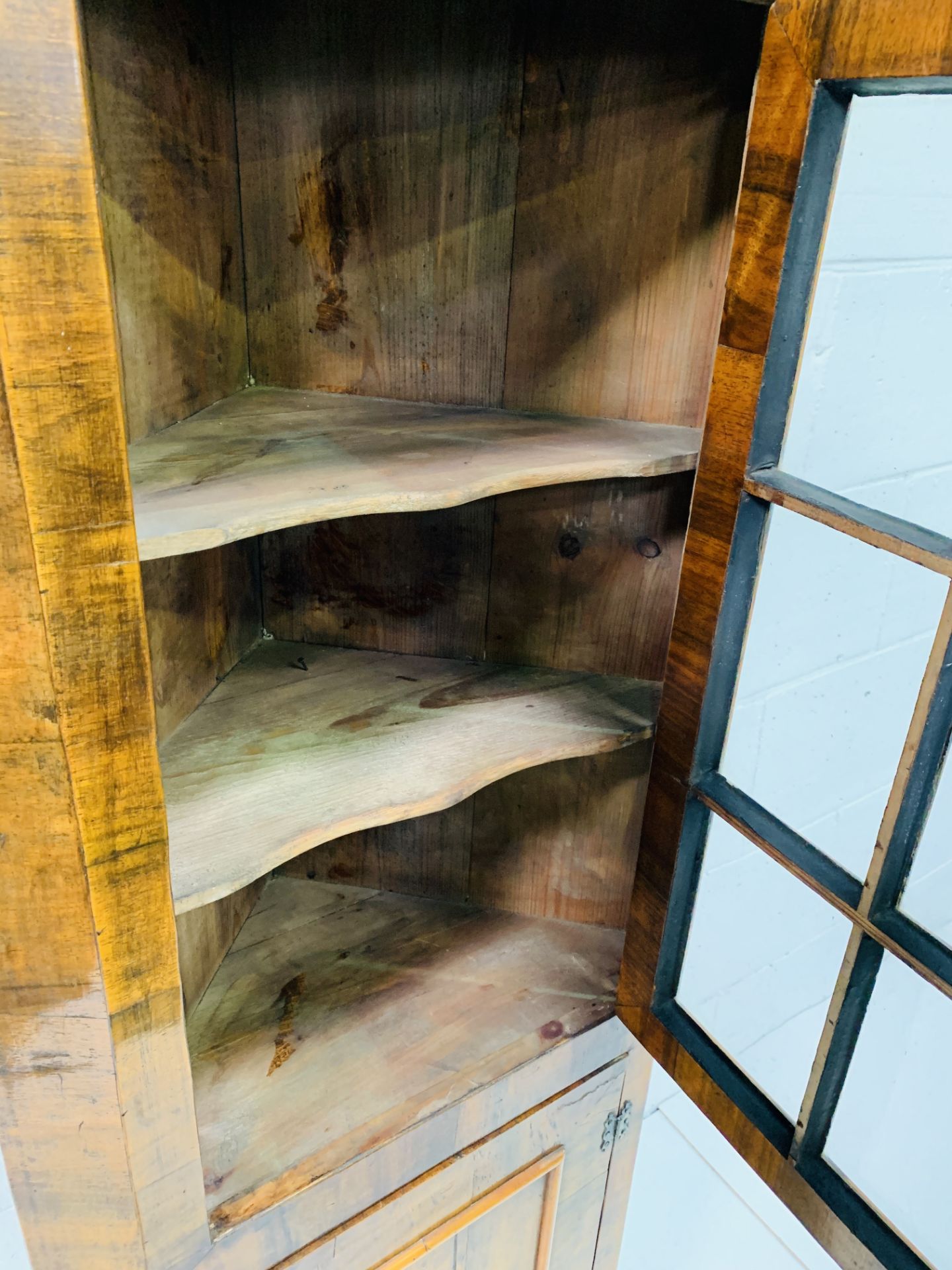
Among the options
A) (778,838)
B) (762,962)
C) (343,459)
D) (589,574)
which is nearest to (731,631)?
(778,838)

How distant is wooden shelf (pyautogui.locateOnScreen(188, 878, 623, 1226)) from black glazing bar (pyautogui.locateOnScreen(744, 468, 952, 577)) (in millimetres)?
856

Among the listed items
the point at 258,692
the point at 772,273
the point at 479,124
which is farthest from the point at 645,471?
the point at 258,692

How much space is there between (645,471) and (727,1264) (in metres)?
2.16

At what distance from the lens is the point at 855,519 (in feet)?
3.06

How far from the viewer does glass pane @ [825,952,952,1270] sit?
2268mm

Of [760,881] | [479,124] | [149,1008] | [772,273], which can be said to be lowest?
[760,881]

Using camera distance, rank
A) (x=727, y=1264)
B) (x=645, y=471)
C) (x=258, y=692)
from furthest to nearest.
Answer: (x=727, y=1264), (x=258, y=692), (x=645, y=471)

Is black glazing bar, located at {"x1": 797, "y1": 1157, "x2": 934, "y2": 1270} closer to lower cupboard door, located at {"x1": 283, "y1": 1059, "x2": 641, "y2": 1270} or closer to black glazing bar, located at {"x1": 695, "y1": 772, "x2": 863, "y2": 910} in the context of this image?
black glazing bar, located at {"x1": 695, "y1": 772, "x2": 863, "y2": 910}

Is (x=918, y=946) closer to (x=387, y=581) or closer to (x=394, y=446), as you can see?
(x=394, y=446)

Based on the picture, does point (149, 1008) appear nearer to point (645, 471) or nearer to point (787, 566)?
point (645, 471)

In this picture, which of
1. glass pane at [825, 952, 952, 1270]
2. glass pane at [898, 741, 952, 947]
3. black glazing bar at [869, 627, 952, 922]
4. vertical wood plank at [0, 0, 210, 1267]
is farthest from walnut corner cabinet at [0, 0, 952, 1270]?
glass pane at [825, 952, 952, 1270]

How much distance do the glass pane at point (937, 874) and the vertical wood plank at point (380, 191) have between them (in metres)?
1.32

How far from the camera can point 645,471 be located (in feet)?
3.77

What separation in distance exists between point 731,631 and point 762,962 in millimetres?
1466
